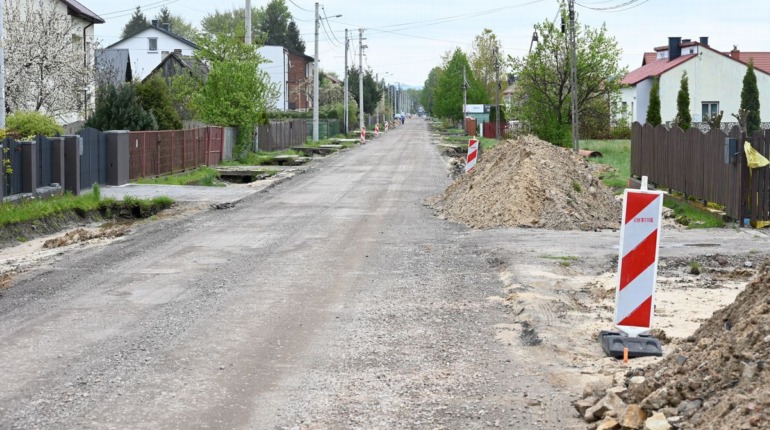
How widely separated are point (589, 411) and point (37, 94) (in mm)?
34446

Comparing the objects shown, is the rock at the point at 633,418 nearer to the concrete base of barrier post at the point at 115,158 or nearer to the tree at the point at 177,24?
the concrete base of barrier post at the point at 115,158

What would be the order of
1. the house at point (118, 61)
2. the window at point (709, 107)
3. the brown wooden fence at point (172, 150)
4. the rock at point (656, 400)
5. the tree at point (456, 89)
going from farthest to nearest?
the tree at point (456, 89), the window at point (709, 107), the house at point (118, 61), the brown wooden fence at point (172, 150), the rock at point (656, 400)

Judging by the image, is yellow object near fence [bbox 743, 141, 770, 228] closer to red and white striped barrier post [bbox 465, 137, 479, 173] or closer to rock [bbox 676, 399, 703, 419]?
red and white striped barrier post [bbox 465, 137, 479, 173]

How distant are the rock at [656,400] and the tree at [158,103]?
30981 mm

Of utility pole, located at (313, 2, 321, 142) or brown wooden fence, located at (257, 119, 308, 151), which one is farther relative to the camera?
utility pole, located at (313, 2, 321, 142)

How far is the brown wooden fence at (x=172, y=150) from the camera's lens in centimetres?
3006

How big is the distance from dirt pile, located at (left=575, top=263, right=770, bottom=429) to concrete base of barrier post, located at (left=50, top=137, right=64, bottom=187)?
18.9 m

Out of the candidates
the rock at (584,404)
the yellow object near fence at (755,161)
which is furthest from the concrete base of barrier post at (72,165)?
the rock at (584,404)

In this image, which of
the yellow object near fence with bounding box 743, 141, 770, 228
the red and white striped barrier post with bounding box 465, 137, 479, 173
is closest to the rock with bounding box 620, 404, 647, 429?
the yellow object near fence with bounding box 743, 141, 770, 228

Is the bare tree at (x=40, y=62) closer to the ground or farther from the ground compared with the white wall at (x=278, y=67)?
closer to the ground

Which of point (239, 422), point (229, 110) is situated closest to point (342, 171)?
point (229, 110)

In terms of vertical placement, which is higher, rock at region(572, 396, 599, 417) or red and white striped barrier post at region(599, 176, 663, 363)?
red and white striped barrier post at region(599, 176, 663, 363)

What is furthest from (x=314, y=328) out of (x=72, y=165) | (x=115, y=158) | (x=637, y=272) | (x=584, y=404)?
(x=115, y=158)

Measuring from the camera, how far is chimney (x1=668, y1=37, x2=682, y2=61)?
67369 mm
